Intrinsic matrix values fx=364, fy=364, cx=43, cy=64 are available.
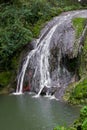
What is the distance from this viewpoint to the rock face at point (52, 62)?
71.2 ft

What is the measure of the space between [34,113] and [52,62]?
6.36 metres

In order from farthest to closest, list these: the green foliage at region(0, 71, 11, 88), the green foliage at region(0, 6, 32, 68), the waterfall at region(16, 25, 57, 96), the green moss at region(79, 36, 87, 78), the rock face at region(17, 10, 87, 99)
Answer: the green foliage at region(0, 6, 32, 68), the green foliage at region(0, 71, 11, 88), the waterfall at region(16, 25, 57, 96), the rock face at region(17, 10, 87, 99), the green moss at region(79, 36, 87, 78)

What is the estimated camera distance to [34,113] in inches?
673

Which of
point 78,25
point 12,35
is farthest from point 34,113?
point 12,35

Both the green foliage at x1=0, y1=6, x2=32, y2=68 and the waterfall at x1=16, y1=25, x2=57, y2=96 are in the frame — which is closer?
the waterfall at x1=16, y1=25, x2=57, y2=96

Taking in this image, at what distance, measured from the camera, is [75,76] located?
21.4 m

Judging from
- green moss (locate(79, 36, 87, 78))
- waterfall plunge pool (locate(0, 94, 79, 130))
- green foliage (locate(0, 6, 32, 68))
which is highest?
green foliage (locate(0, 6, 32, 68))

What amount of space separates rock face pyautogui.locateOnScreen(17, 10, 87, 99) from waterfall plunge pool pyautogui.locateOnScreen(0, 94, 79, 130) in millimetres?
1810

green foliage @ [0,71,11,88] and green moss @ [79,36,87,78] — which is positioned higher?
green moss @ [79,36,87,78]

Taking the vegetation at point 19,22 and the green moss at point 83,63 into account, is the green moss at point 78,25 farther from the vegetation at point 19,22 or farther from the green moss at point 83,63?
the vegetation at point 19,22

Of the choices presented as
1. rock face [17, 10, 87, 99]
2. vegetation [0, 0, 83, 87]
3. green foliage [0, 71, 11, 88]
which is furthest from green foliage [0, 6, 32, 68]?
rock face [17, 10, 87, 99]

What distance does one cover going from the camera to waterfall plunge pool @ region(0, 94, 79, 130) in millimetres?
15180

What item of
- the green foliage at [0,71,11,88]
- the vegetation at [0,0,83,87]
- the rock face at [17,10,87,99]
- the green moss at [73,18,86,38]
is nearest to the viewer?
the rock face at [17,10,87,99]

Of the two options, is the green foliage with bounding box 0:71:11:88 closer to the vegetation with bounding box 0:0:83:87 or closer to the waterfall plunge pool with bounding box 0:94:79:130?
the vegetation with bounding box 0:0:83:87
